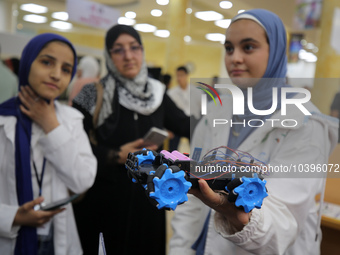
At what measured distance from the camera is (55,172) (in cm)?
108

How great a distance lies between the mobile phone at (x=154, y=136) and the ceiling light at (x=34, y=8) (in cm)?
203

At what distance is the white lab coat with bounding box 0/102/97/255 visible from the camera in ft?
3.28

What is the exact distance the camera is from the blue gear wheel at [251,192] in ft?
1.20

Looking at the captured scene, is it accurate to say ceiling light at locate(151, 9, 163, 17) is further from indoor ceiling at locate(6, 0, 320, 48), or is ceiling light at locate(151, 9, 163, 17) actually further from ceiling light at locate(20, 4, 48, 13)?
ceiling light at locate(20, 4, 48, 13)

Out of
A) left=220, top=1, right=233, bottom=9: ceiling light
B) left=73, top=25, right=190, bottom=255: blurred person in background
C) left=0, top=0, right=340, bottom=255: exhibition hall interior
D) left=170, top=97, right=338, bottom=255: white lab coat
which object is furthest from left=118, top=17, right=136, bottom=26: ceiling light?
left=170, top=97, right=338, bottom=255: white lab coat

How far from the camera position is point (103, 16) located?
2.12 metres

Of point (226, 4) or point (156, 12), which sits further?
point (156, 12)

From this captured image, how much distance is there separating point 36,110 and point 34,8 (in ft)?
8.82

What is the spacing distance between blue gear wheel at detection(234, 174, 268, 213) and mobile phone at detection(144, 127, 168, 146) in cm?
94

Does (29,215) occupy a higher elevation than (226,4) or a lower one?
lower

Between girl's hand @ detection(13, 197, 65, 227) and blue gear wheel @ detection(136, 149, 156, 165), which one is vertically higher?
blue gear wheel @ detection(136, 149, 156, 165)

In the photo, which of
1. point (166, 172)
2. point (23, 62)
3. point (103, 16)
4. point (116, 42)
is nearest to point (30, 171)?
point (23, 62)

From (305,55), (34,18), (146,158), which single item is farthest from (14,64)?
(305,55)

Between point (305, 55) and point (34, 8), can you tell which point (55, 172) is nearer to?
point (34, 8)
